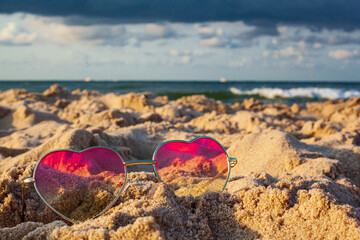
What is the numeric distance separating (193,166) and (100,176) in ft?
1.84

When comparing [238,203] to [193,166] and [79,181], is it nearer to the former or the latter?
[193,166]

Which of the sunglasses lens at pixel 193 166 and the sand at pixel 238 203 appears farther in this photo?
the sunglasses lens at pixel 193 166

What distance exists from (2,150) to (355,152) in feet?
10.7

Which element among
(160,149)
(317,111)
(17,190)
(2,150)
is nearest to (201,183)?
(160,149)

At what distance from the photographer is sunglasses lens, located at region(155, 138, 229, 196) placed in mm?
1823

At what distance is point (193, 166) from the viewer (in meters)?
1.96

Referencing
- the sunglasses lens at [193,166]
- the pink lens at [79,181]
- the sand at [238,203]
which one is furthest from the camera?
the sunglasses lens at [193,166]

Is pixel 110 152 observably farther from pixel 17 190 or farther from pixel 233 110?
pixel 233 110

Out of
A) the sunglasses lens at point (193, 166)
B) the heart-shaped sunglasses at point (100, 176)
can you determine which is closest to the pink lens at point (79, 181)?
the heart-shaped sunglasses at point (100, 176)

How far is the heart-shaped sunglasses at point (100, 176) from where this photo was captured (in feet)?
5.16

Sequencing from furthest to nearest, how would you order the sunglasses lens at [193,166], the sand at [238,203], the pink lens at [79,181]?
the sunglasses lens at [193,166] → the pink lens at [79,181] → the sand at [238,203]

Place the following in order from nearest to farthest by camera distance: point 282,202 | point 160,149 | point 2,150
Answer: point 282,202
point 160,149
point 2,150

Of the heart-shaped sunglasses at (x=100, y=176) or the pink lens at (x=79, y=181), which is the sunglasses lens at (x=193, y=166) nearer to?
the heart-shaped sunglasses at (x=100, y=176)

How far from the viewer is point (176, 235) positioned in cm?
128
